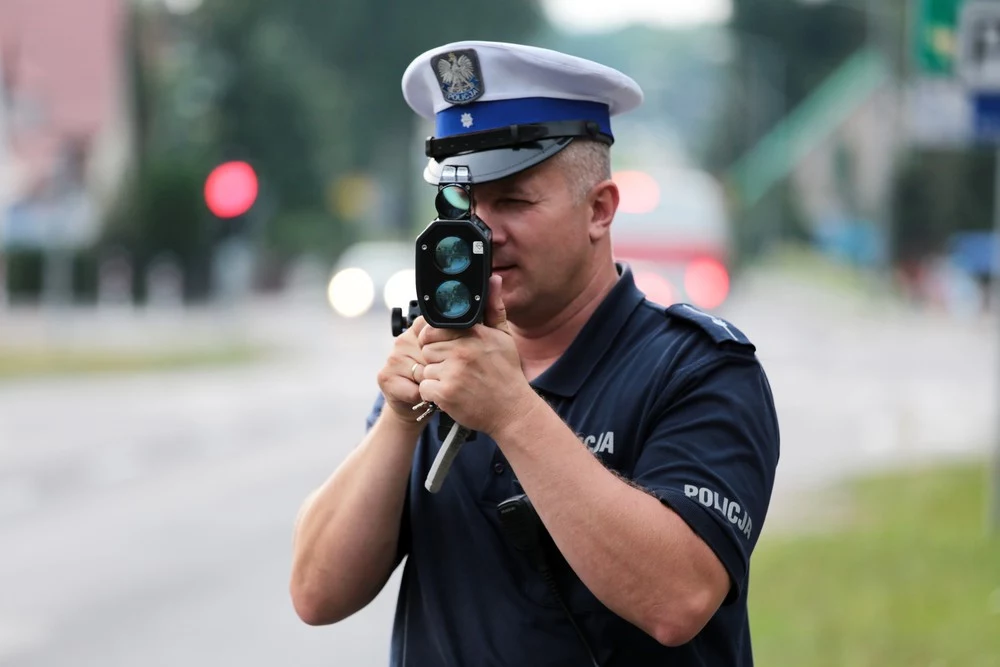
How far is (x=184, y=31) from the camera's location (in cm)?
6444

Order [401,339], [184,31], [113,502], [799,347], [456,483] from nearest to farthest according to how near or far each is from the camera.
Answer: [401,339]
[456,483]
[113,502]
[799,347]
[184,31]

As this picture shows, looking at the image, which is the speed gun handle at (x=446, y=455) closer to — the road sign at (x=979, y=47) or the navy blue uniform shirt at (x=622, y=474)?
the navy blue uniform shirt at (x=622, y=474)

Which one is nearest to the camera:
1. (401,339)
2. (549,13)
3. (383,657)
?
(401,339)

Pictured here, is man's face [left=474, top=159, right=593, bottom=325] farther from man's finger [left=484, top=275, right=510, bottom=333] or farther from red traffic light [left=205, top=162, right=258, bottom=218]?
red traffic light [left=205, top=162, right=258, bottom=218]

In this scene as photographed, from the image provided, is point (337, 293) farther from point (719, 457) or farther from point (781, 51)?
point (781, 51)

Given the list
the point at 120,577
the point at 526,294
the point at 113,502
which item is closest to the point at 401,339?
the point at 526,294

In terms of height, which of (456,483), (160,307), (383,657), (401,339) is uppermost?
(401,339)

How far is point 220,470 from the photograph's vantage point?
14.1 m

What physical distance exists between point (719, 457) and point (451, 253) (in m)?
0.51

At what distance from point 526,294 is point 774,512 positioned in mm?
8761

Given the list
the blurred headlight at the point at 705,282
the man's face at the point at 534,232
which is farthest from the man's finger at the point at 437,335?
the blurred headlight at the point at 705,282

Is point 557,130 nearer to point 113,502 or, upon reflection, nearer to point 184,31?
point 113,502

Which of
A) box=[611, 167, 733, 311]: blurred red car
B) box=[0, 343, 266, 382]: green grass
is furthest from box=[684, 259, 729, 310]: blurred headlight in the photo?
box=[0, 343, 266, 382]: green grass

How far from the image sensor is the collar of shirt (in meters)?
2.68
